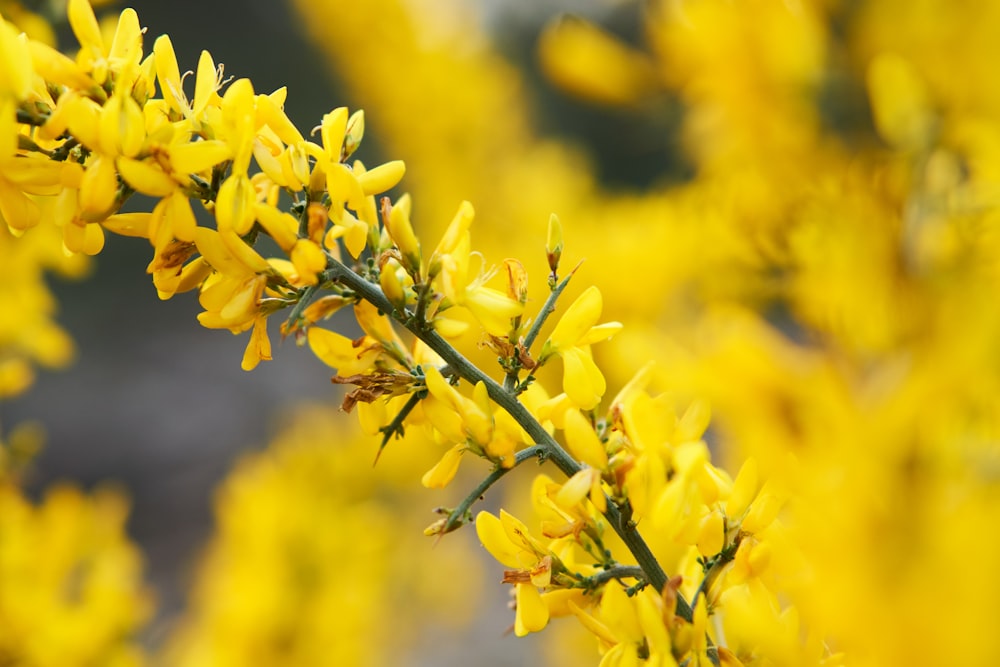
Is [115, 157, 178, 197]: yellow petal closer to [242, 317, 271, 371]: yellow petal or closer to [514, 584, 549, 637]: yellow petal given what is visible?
[242, 317, 271, 371]: yellow petal

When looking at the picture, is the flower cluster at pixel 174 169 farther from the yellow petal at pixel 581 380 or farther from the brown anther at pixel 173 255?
the yellow petal at pixel 581 380

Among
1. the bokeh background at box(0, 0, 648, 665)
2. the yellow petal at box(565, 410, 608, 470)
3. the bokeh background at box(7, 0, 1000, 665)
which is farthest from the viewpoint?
the bokeh background at box(0, 0, 648, 665)

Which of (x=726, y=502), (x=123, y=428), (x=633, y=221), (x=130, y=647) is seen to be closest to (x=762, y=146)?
(x=726, y=502)

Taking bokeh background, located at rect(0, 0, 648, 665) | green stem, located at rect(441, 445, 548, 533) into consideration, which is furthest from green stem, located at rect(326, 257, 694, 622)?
bokeh background, located at rect(0, 0, 648, 665)

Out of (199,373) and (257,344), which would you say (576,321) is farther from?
(199,373)

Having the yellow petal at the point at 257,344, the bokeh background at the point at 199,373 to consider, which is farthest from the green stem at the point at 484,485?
the bokeh background at the point at 199,373

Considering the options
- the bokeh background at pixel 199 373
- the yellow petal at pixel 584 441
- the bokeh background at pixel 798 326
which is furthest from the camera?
the bokeh background at pixel 199 373

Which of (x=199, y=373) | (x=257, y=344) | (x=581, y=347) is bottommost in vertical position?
(x=199, y=373)

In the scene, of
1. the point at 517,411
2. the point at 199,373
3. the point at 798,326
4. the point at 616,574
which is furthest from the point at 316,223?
the point at 199,373

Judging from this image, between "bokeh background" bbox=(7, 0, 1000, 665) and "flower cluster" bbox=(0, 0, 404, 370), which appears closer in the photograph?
"flower cluster" bbox=(0, 0, 404, 370)

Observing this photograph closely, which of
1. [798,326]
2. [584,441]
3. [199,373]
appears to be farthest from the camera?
[199,373]
